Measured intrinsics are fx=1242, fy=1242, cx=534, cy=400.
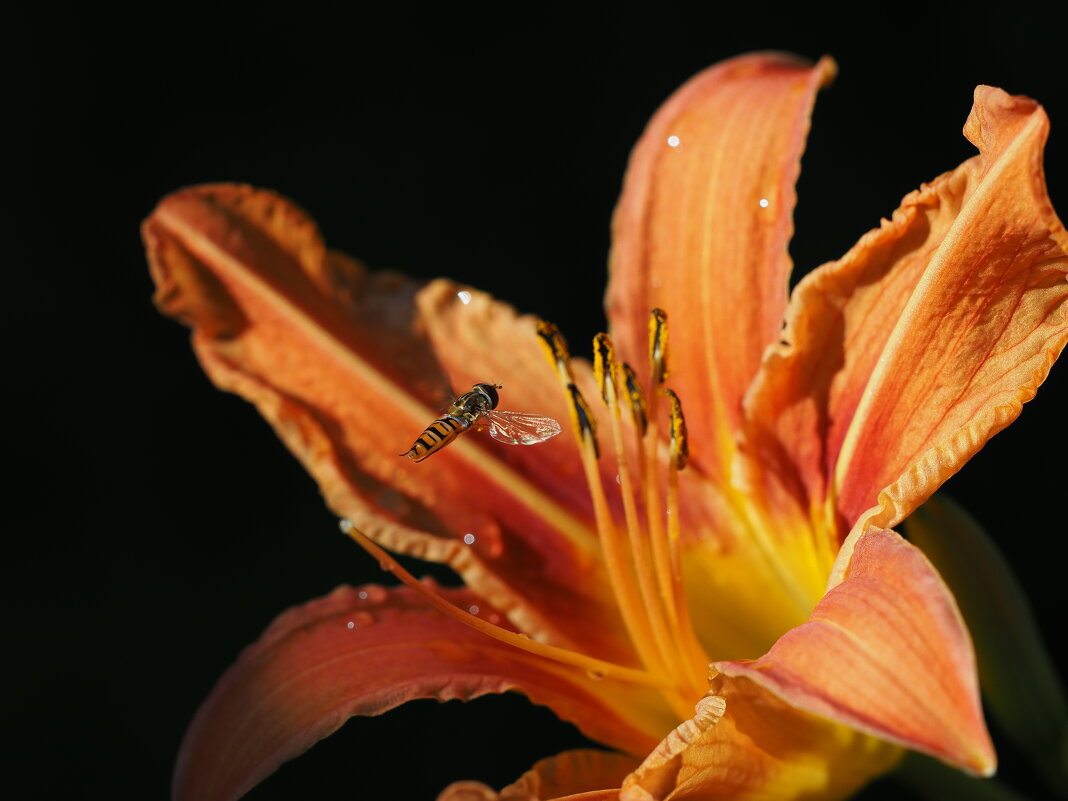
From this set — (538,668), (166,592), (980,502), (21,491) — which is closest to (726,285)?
(538,668)

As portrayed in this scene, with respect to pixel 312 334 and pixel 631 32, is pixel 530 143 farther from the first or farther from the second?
pixel 312 334

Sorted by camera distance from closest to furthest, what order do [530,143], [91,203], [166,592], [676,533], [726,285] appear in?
[676,533], [726,285], [166,592], [91,203], [530,143]

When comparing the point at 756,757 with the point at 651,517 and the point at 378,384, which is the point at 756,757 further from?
the point at 378,384

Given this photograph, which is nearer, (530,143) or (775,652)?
(775,652)

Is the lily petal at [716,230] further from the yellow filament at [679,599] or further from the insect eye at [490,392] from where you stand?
the insect eye at [490,392]

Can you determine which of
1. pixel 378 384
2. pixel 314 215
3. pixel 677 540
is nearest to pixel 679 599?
pixel 677 540

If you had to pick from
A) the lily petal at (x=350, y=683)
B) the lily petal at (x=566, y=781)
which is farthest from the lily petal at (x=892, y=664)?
the lily petal at (x=350, y=683)

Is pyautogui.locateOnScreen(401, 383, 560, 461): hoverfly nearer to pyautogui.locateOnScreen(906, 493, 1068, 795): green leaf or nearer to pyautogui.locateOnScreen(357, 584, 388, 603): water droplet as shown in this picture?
pyautogui.locateOnScreen(357, 584, 388, 603): water droplet
